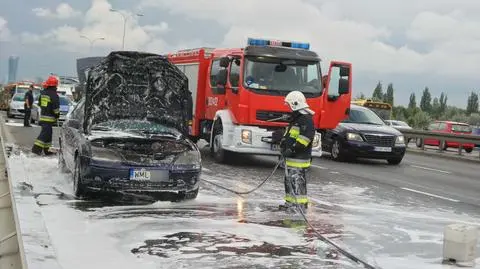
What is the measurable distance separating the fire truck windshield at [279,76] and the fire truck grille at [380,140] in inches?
147

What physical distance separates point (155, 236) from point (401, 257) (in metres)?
2.59

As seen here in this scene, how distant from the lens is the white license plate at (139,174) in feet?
26.3

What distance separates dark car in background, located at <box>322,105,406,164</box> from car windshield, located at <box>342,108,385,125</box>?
1.32 feet

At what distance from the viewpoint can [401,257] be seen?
6.20 metres

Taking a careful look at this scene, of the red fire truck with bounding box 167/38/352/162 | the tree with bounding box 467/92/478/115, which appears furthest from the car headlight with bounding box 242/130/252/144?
the tree with bounding box 467/92/478/115

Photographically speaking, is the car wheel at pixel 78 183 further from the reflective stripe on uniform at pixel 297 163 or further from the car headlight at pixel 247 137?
the car headlight at pixel 247 137

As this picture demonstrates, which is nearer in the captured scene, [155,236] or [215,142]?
[155,236]

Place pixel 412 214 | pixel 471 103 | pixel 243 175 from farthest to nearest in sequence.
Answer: pixel 471 103, pixel 243 175, pixel 412 214

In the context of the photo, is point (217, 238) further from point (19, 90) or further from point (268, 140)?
point (19, 90)

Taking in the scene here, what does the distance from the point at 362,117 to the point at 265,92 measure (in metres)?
6.12

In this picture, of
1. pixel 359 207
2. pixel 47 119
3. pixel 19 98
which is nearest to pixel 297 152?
pixel 359 207

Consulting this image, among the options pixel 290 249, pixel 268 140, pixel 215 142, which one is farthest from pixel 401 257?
pixel 215 142

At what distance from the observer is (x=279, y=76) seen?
13.5m

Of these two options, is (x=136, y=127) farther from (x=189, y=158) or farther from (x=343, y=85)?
(x=343, y=85)
